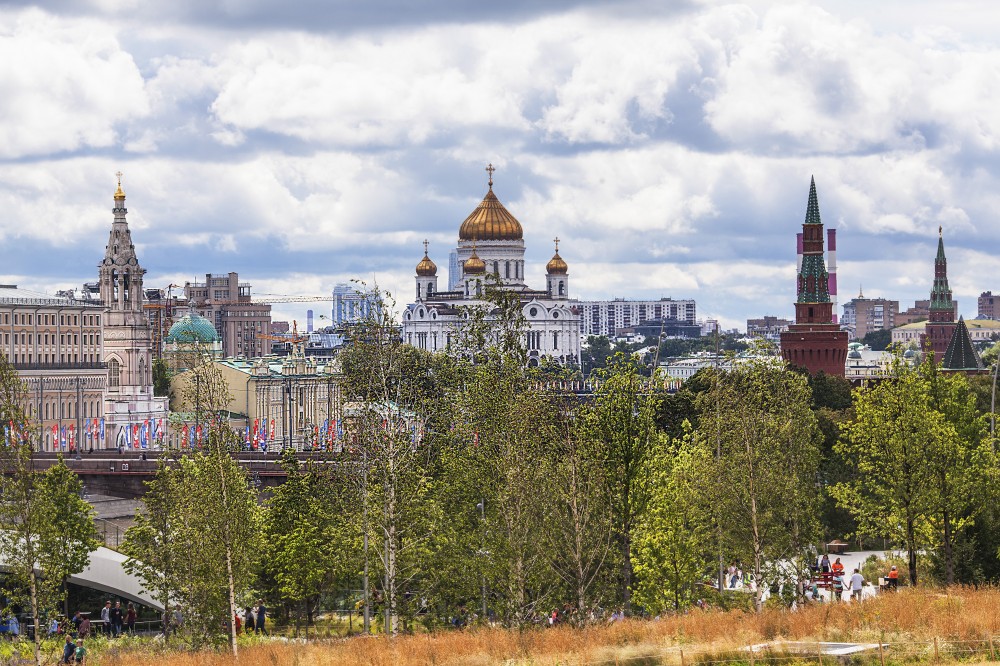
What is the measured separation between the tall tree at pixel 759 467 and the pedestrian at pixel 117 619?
2457cm

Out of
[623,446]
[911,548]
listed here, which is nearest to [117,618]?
[623,446]

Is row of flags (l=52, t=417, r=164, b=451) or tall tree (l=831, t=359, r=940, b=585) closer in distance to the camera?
tall tree (l=831, t=359, r=940, b=585)

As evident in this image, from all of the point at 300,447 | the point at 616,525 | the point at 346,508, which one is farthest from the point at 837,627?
the point at 300,447

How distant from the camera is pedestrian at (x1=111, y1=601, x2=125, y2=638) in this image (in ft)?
254

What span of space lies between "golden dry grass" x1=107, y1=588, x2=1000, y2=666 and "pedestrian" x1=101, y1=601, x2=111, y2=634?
16289mm

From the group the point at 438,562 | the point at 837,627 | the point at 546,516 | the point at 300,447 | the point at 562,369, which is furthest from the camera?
the point at 300,447

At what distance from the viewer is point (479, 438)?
72.9m

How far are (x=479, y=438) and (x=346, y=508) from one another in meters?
5.83

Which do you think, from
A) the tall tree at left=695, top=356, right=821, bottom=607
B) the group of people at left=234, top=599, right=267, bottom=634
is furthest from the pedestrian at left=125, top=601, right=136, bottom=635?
the tall tree at left=695, top=356, right=821, bottom=607

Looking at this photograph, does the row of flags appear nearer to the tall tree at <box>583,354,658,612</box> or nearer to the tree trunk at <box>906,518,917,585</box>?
the tall tree at <box>583,354,658,612</box>

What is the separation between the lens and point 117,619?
79188 mm

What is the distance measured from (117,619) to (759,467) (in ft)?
90.0

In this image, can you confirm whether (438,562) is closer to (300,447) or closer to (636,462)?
(636,462)

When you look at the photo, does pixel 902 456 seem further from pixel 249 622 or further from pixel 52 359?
pixel 52 359
